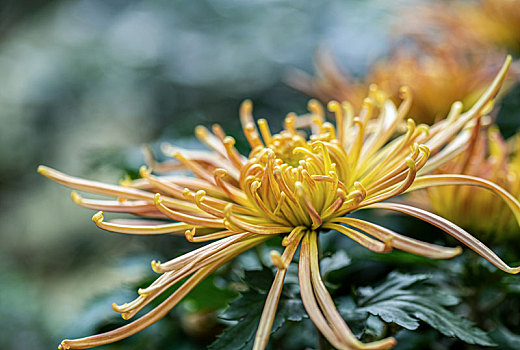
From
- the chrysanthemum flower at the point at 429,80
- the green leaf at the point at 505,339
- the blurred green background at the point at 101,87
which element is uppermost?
the chrysanthemum flower at the point at 429,80

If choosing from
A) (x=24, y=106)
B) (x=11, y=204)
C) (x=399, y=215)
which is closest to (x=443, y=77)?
(x=399, y=215)

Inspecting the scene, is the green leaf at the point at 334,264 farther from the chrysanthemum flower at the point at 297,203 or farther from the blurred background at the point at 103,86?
the blurred background at the point at 103,86

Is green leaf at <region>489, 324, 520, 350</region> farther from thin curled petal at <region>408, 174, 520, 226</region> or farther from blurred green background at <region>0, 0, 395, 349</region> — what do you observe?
blurred green background at <region>0, 0, 395, 349</region>

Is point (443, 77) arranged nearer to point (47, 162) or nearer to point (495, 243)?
point (495, 243)

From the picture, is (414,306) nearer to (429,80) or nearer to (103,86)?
(429,80)

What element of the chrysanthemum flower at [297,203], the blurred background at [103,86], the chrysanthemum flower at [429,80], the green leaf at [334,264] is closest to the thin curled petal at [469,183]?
the chrysanthemum flower at [297,203]
